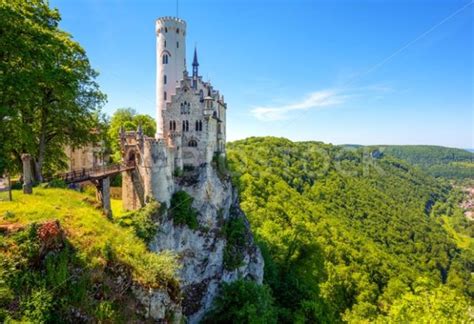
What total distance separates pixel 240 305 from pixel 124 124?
95.4ft

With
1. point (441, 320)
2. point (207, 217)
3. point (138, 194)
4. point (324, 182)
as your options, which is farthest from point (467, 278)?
point (138, 194)

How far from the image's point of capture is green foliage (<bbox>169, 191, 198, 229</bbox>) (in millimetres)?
26203

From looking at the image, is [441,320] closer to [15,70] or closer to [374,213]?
[15,70]

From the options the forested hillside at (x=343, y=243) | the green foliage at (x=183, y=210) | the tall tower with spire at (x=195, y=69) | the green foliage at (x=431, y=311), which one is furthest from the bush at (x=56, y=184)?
the green foliage at (x=431, y=311)

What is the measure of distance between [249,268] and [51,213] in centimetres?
2422

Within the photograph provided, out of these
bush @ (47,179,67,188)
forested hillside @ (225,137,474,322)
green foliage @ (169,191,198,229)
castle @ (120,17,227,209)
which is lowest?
forested hillside @ (225,137,474,322)

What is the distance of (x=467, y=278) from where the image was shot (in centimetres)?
8531

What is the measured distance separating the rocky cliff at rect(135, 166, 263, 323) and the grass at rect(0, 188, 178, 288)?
9.36m

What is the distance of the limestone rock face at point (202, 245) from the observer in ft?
83.6

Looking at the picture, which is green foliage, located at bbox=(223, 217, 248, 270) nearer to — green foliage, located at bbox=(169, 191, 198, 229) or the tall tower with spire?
green foliage, located at bbox=(169, 191, 198, 229)

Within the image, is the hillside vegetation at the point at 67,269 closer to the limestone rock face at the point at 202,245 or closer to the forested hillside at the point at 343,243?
the limestone rock face at the point at 202,245

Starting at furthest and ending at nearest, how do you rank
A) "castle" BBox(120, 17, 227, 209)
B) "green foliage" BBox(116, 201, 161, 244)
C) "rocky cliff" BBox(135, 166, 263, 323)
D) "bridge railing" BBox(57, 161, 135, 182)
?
"rocky cliff" BBox(135, 166, 263, 323), "castle" BBox(120, 17, 227, 209), "green foliage" BBox(116, 201, 161, 244), "bridge railing" BBox(57, 161, 135, 182)

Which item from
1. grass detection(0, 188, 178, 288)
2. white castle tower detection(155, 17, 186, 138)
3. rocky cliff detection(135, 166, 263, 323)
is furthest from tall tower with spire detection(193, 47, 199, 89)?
grass detection(0, 188, 178, 288)

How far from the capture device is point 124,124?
136 ft
